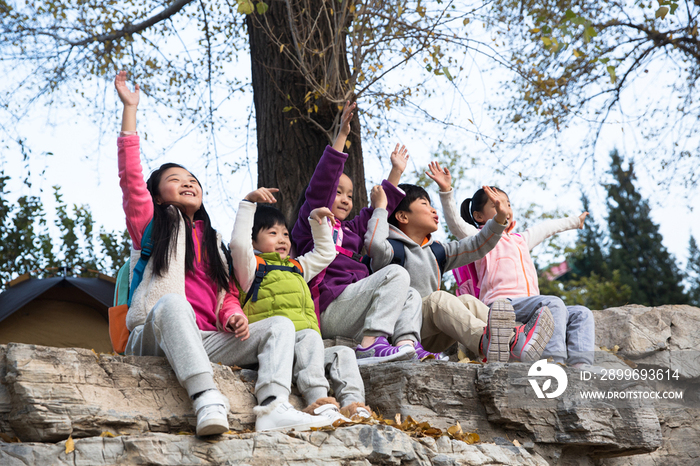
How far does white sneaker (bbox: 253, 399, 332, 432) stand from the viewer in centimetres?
279

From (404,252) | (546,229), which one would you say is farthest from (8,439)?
(546,229)

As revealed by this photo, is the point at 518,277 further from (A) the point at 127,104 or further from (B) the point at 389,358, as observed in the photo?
(A) the point at 127,104

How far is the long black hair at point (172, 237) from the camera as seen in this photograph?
10.7 ft

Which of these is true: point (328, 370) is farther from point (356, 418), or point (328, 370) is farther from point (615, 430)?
point (615, 430)

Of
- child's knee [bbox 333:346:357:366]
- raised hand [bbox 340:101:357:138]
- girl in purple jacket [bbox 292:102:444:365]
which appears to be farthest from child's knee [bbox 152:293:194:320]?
raised hand [bbox 340:101:357:138]

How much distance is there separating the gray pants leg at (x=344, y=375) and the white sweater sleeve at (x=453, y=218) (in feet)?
5.73

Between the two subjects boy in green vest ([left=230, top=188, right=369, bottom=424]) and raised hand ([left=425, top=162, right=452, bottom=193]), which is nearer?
boy in green vest ([left=230, top=188, right=369, bottom=424])

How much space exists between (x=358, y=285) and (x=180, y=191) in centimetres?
125

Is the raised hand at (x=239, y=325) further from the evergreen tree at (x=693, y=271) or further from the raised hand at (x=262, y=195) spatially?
the evergreen tree at (x=693, y=271)

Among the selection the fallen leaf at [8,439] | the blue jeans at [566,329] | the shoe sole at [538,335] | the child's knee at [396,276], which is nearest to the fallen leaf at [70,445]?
the fallen leaf at [8,439]

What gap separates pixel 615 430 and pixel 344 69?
3346mm

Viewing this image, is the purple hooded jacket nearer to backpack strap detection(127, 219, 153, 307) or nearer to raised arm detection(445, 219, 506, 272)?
raised arm detection(445, 219, 506, 272)

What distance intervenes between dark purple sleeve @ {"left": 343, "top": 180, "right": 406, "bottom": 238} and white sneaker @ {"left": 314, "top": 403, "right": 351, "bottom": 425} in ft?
6.14

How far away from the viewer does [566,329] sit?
4234 mm
